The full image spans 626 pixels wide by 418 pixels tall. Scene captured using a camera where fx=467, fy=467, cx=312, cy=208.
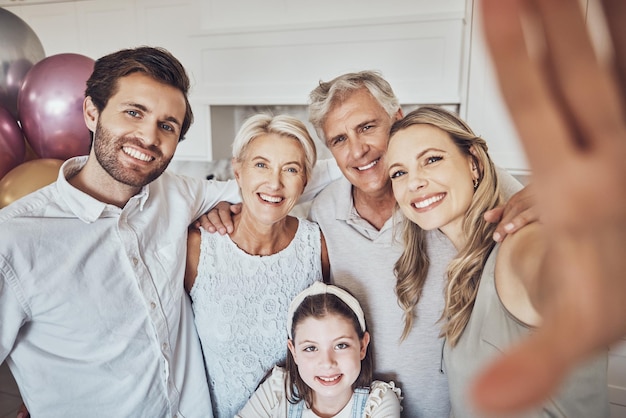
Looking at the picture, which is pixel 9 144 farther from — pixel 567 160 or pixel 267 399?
pixel 567 160

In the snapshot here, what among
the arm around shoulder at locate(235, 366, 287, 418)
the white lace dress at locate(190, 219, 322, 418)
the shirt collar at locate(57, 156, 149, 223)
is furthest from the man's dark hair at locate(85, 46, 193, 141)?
the arm around shoulder at locate(235, 366, 287, 418)

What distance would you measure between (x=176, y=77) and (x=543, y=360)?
92 centimetres

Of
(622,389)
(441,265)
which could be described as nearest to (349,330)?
(441,265)

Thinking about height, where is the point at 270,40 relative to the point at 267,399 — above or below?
above

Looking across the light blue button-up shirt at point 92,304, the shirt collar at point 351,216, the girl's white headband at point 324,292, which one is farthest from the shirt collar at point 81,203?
the shirt collar at point 351,216

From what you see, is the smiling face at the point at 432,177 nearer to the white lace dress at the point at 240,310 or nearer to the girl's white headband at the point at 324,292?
the girl's white headband at the point at 324,292

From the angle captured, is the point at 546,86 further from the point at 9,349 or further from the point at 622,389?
the point at 622,389

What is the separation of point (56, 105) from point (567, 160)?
1.40 meters

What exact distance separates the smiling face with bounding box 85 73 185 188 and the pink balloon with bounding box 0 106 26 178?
20.9 inches

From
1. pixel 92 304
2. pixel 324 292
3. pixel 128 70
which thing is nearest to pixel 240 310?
pixel 324 292

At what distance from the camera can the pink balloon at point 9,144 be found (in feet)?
4.15

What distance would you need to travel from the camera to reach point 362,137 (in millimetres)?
1099

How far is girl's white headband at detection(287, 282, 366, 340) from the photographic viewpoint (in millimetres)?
987

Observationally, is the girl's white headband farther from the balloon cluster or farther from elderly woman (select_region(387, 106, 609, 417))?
the balloon cluster
